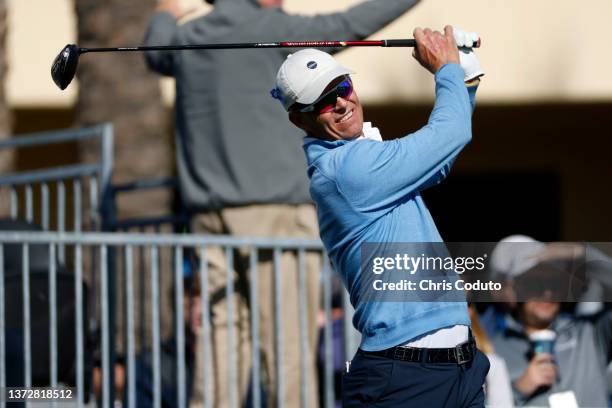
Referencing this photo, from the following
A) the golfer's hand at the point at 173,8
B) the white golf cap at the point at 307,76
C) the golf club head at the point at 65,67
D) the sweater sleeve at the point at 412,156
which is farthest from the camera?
the golfer's hand at the point at 173,8

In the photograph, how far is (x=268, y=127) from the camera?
6.59m

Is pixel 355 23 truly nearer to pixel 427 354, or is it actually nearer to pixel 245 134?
pixel 245 134

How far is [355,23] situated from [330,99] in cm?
222

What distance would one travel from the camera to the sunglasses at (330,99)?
174 inches

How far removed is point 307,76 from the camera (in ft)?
14.4

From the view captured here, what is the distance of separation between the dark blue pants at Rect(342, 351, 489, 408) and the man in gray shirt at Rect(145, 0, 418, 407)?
2.05 metres

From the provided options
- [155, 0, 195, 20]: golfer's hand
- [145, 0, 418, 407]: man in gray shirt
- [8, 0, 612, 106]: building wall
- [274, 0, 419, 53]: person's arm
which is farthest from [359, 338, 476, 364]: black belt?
[8, 0, 612, 106]: building wall

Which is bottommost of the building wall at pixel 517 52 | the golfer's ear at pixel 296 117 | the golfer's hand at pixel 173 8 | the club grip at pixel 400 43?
the golfer's ear at pixel 296 117

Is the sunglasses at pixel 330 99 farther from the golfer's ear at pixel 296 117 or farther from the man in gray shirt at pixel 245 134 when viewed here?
the man in gray shirt at pixel 245 134

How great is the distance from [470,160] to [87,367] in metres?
5.26

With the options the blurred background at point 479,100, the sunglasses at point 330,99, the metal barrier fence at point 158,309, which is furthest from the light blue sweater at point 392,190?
the blurred background at point 479,100

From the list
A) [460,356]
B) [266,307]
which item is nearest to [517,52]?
[266,307]

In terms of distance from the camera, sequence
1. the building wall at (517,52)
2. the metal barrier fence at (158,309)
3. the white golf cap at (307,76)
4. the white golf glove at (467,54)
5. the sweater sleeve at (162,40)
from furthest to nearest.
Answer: the building wall at (517,52), the sweater sleeve at (162,40), the metal barrier fence at (158,309), the white golf glove at (467,54), the white golf cap at (307,76)

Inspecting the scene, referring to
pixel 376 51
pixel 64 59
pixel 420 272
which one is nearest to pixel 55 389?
pixel 64 59
